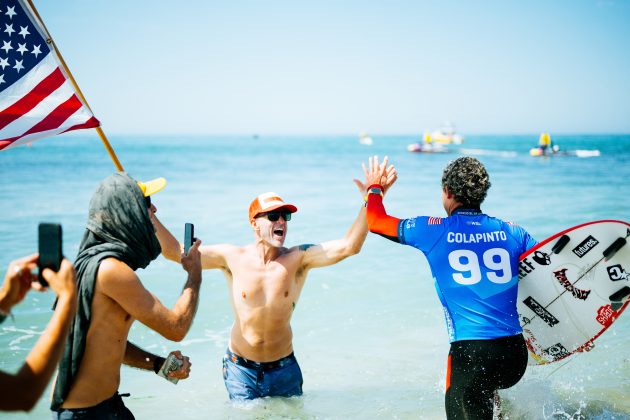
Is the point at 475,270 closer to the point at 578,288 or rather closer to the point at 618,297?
the point at 578,288

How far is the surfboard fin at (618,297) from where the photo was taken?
379cm

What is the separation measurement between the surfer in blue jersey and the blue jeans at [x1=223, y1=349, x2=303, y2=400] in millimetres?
1530

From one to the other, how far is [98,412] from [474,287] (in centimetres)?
207

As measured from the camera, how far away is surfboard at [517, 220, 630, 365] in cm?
376

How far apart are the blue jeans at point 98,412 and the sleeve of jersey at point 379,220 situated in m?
1.76

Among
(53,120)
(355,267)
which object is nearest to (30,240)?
(355,267)

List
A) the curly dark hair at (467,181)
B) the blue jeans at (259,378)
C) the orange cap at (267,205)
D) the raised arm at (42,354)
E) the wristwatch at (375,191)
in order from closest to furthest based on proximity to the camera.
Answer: the raised arm at (42,354), the curly dark hair at (467,181), the wristwatch at (375,191), the orange cap at (267,205), the blue jeans at (259,378)

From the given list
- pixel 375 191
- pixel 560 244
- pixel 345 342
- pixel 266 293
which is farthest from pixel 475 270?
pixel 345 342

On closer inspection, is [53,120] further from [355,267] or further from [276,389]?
[355,267]

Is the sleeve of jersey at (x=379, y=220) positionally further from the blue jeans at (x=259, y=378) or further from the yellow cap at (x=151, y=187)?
the blue jeans at (x=259, y=378)

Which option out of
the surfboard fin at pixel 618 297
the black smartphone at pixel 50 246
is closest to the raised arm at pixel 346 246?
the surfboard fin at pixel 618 297

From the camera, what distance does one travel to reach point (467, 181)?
321 cm

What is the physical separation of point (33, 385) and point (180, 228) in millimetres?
13440

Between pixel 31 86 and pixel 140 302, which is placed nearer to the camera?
pixel 140 302
